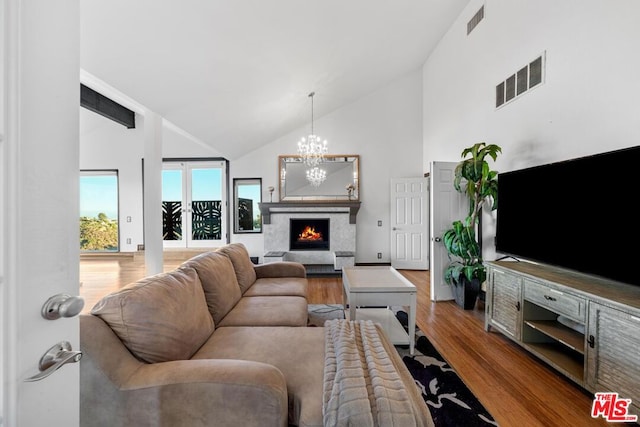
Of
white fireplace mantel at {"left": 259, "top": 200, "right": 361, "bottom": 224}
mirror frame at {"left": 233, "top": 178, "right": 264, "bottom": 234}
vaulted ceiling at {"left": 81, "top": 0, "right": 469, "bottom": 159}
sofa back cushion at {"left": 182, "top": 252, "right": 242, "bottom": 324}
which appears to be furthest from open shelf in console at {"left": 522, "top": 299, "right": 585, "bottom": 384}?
mirror frame at {"left": 233, "top": 178, "right": 264, "bottom": 234}

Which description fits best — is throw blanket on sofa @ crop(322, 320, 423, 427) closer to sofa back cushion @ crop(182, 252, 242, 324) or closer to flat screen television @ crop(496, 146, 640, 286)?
Answer: sofa back cushion @ crop(182, 252, 242, 324)

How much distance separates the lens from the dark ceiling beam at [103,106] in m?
3.45

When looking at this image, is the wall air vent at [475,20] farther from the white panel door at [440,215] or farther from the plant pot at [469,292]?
the plant pot at [469,292]

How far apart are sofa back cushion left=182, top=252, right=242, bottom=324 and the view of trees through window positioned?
17.0 ft

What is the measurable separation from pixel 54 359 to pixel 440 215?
371cm

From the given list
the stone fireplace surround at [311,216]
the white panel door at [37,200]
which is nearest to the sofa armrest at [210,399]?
the white panel door at [37,200]

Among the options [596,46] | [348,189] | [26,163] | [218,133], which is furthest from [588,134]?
[218,133]

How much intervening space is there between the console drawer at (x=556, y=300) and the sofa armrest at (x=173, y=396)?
189 cm

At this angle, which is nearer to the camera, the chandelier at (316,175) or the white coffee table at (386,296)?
the white coffee table at (386,296)

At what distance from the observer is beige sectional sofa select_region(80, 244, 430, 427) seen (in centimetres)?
106

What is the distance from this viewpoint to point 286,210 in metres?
5.46

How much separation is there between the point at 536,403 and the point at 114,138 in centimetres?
760

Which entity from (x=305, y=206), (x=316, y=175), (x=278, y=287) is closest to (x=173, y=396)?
(x=278, y=287)

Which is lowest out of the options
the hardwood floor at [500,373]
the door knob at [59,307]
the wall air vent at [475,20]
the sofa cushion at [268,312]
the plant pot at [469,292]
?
the hardwood floor at [500,373]
